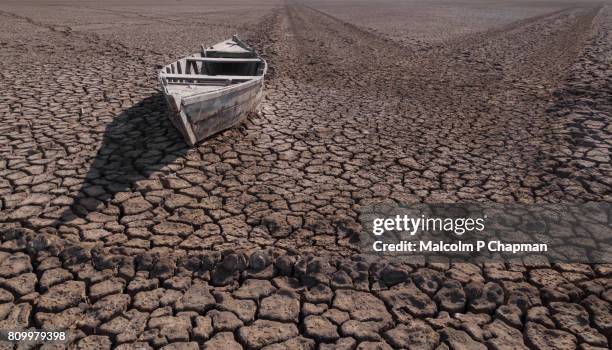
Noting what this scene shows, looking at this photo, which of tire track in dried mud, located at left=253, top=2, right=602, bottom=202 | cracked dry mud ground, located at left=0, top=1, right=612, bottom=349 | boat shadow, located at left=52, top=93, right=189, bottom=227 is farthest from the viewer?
tire track in dried mud, located at left=253, top=2, right=602, bottom=202

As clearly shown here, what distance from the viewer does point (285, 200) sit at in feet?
15.5

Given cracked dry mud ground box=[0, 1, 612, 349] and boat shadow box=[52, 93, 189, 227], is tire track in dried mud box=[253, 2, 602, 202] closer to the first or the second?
cracked dry mud ground box=[0, 1, 612, 349]

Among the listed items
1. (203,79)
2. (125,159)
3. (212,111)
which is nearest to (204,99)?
(212,111)

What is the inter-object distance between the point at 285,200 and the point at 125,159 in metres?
2.29

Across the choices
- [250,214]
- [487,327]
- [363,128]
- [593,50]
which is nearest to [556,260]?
[487,327]

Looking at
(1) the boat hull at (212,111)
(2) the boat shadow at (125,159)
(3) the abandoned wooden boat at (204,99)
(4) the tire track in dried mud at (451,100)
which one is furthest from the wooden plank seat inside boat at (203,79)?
(4) the tire track in dried mud at (451,100)

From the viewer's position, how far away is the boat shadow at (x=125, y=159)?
4430 mm

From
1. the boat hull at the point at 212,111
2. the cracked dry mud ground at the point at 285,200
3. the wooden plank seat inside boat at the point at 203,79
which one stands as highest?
the wooden plank seat inside boat at the point at 203,79

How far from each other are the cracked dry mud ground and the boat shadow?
1.1 inches

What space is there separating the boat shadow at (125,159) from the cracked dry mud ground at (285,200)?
3 cm

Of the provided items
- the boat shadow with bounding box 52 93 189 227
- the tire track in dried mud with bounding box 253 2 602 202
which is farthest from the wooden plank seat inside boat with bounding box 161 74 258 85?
the tire track in dried mud with bounding box 253 2 602 202

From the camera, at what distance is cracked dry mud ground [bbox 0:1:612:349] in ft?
10.3

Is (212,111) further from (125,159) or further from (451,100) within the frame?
(451,100)

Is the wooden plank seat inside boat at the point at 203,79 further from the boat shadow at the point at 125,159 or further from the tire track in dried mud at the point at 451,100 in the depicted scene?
the tire track in dried mud at the point at 451,100
